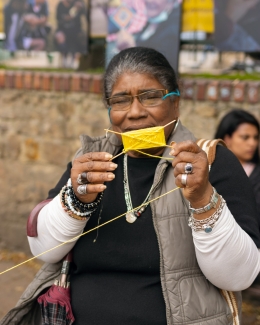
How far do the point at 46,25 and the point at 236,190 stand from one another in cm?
347

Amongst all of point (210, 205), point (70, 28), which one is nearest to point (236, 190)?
point (210, 205)

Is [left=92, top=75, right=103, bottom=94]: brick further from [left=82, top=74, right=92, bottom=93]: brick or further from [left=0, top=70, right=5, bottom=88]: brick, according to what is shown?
[left=0, top=70, right=5, bottom=88]: brick

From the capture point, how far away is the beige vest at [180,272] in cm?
193

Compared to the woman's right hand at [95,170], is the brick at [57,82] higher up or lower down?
higher up

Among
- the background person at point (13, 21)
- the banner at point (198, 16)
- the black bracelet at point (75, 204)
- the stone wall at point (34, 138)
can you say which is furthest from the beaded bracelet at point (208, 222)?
the background person at point (13, 21)

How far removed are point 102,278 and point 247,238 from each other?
0.63m

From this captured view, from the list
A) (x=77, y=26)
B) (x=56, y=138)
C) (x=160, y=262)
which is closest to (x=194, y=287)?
(x=160, y=262)

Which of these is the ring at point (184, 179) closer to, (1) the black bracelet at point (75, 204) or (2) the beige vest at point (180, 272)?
(2) the beige vest at point (180, 272)

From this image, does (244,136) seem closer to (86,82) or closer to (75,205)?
(86,82)

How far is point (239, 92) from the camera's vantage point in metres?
3.94

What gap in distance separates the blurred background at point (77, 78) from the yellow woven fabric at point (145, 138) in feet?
6.63

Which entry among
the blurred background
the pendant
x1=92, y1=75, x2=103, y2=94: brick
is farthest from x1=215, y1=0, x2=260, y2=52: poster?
the pendant

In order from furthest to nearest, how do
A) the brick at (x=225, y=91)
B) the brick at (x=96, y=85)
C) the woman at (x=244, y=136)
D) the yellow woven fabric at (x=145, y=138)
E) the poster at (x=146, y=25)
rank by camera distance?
1. the brick at (x=96, y=85)
2. the poster at (x=146, y=25)
3. the brick at (x=225, y=91)
4. the woman at (x=244, y=136)
5. the yellow woven fabric at (x=145, y=138)

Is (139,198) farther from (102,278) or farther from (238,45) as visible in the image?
(238,45)
